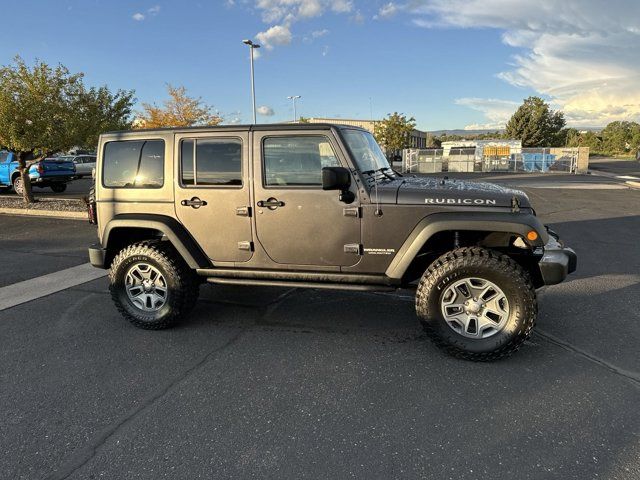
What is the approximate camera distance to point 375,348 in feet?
12.4

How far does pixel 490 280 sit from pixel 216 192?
2449mm

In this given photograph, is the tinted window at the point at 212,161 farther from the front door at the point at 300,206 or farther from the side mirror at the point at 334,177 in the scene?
the side mirror at the point at 334,177

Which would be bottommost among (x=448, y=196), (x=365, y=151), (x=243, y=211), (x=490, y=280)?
(x=490, y=280)

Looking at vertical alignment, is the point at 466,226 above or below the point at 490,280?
A: above

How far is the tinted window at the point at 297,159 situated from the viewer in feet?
12.5

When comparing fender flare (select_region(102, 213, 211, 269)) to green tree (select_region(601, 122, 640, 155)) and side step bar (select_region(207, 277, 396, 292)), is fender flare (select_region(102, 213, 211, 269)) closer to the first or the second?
side step bar (select_region(207, 277, 396, 292))

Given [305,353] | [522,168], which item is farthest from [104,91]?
[522,168]

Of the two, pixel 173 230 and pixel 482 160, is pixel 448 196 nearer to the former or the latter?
pixel 173 230

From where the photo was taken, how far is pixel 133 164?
14.1ft

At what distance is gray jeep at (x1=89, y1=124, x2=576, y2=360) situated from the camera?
3477 millimetres

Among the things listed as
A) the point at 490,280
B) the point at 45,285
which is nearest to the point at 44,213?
the point at 45,285

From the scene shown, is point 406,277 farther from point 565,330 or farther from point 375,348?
point 565,330

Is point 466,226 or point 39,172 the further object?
point 39,172

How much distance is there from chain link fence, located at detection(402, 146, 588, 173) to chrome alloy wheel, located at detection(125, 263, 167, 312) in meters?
29.3
